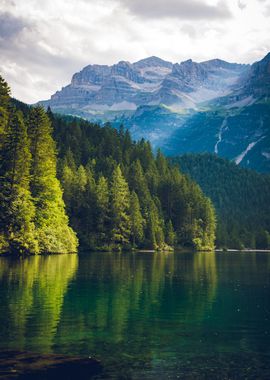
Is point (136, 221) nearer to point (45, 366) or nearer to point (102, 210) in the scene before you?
point (102, 210)

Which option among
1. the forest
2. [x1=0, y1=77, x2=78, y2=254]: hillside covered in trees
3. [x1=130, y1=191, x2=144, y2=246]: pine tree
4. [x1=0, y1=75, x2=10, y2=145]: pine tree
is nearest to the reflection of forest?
[x1=0, y1=77, x2=78, y2=254]: hillside covered in trees

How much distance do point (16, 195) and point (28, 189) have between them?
8744 mm

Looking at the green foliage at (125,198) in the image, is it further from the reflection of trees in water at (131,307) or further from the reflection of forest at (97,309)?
the reflection of forest at (97,309)

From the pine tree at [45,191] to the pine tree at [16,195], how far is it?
349 cm

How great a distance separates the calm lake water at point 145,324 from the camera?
2205 centimetres

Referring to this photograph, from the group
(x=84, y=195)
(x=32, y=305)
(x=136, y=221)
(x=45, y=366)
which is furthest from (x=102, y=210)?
(x=45, y=366)

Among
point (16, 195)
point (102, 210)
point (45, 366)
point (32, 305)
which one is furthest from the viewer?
point (102, 210)

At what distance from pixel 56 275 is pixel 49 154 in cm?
→ 4989

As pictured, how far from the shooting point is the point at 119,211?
435ft

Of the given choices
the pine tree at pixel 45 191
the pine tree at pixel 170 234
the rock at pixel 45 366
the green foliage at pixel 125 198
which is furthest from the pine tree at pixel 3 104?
the rock at pixel 45 366

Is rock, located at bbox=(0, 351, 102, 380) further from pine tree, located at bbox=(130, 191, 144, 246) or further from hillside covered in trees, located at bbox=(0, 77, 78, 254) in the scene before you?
pine tree, located at bbox=(130, 191, 144, 246)

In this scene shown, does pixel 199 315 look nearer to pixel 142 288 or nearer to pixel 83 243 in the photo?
pixel 142 288

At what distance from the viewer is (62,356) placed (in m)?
22.0

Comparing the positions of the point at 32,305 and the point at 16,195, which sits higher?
the point at 16,195
